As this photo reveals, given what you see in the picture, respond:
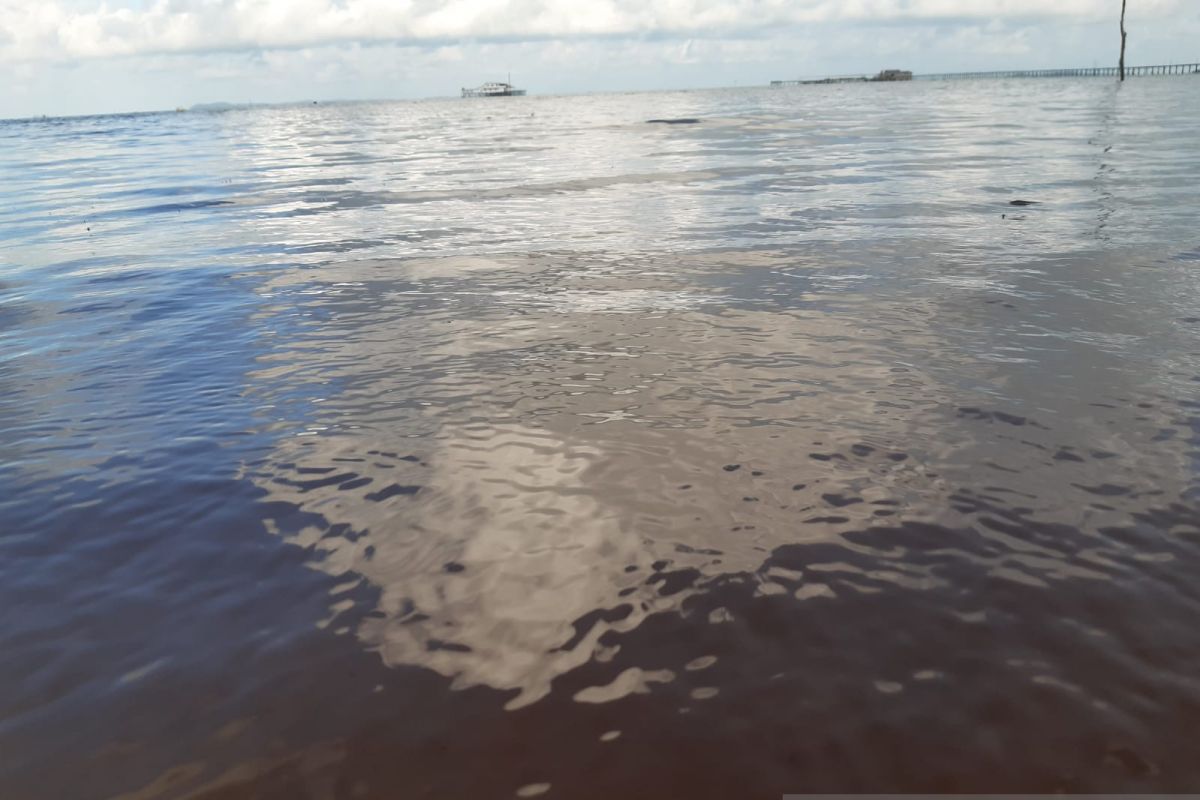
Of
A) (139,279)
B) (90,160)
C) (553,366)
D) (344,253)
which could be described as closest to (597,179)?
(344,253)

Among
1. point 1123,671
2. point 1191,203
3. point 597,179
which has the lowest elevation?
point 1123,671

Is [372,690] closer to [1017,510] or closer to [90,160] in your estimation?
[1017,510]

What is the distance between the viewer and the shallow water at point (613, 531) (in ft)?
10.0

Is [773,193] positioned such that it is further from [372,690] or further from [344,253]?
[372,690]

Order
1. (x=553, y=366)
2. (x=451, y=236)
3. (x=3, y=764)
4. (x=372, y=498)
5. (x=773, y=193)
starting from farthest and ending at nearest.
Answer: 1. (x=773, y=193)
2. (x=451, y=236)
3. (x=553, y=366)
4. (x=372, y=498)
5. (x=3, y=764)

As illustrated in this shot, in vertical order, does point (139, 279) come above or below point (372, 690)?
above

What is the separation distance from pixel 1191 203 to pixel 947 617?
15.0 m

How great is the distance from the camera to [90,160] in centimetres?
4472

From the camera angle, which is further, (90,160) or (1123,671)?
(90,160)

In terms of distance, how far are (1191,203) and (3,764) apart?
18120mm

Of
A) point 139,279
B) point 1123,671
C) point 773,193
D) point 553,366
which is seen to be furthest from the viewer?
point 773,193

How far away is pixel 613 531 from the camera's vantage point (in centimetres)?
455

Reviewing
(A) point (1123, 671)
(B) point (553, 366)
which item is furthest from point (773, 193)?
(A) point (1123, 671)

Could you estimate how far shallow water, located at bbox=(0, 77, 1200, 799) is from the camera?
306 cm
